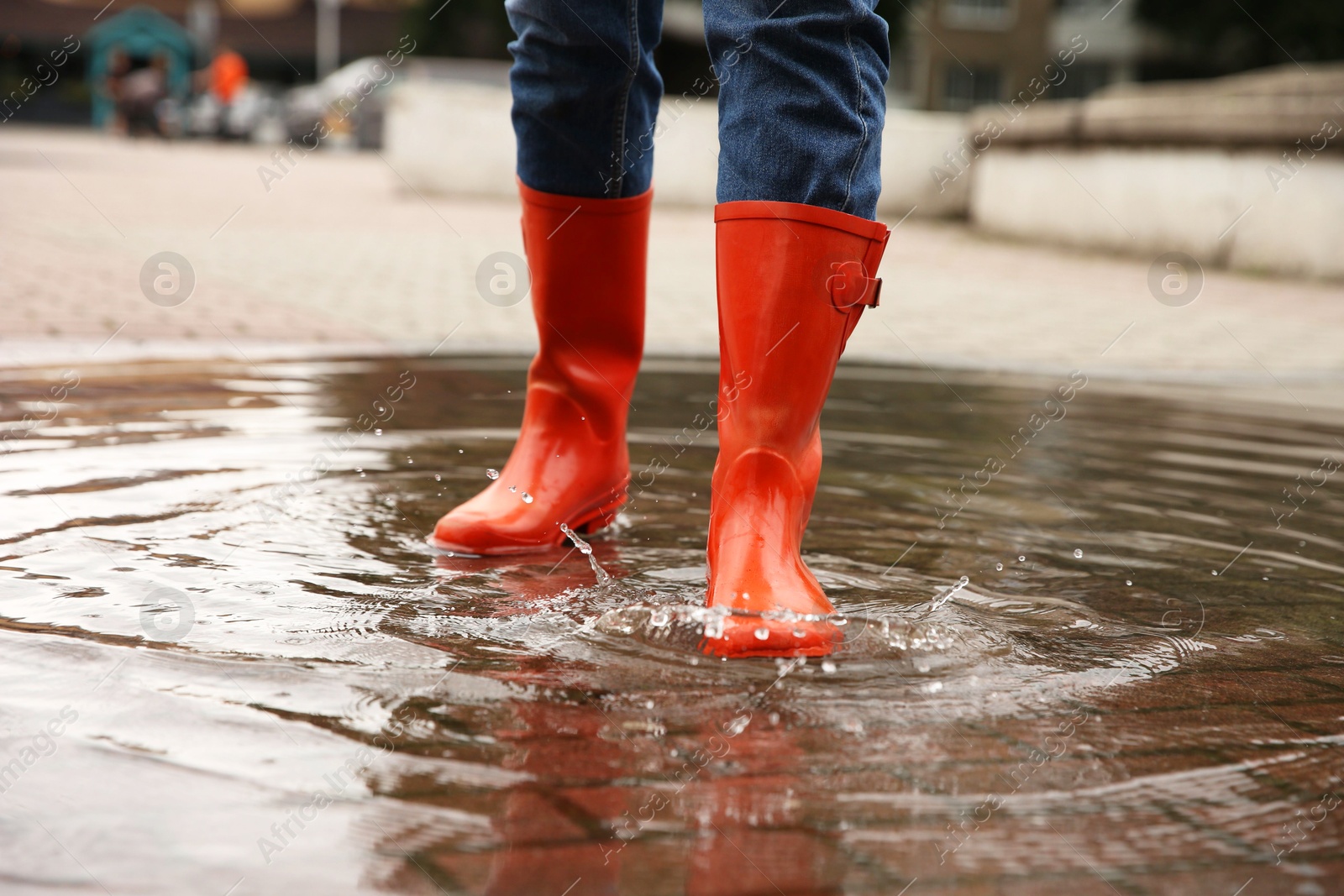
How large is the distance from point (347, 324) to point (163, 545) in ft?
10.2

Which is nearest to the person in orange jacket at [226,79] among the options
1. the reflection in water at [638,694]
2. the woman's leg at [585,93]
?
the reflection in water at [638,694]

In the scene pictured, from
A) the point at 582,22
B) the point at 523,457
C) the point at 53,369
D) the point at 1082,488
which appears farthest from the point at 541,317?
the point at 53,369

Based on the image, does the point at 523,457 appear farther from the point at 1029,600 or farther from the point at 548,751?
the point at 548,751

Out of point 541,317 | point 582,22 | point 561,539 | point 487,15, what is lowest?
point 561,539

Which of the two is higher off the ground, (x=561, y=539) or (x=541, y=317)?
(x=541, y=317)

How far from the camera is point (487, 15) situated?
1367 inches

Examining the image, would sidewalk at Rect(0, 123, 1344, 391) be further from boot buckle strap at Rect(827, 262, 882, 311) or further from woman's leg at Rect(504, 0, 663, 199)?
boot buckle strap at Rect(827, 262, 882, 311)

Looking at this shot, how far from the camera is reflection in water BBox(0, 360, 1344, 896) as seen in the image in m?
1.11

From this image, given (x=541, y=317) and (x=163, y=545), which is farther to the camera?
(x=541, y=317)

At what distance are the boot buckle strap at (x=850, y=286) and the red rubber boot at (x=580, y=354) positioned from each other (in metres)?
0.55

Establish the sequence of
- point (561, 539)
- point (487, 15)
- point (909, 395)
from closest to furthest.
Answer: point (561, 539)
point (909, 395)
point (487, 15)

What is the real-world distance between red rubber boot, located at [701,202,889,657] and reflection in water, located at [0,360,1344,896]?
0.14m

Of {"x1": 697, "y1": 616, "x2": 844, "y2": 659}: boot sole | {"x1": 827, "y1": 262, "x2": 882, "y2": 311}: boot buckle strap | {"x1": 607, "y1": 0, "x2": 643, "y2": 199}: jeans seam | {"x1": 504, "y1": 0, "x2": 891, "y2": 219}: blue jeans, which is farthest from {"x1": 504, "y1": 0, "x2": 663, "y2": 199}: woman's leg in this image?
{"x1": 697, "y1": 616, "x2": 844, "y2": 659}: boot sole

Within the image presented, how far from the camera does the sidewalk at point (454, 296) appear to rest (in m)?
4.68
